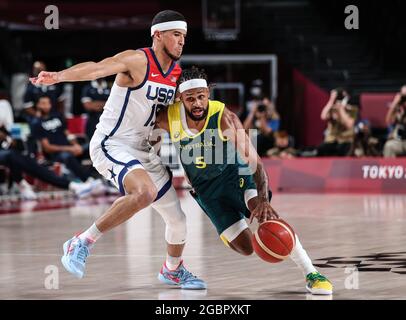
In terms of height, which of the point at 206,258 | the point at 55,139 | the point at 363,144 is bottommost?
the point at 363,144

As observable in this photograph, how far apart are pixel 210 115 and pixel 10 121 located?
9080 millimetres

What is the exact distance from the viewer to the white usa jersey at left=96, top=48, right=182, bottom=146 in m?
7.24

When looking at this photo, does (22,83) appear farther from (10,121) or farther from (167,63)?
(167,63)

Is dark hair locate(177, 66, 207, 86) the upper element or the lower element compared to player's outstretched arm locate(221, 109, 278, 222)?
upper

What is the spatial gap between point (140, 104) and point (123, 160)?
16.1 inches

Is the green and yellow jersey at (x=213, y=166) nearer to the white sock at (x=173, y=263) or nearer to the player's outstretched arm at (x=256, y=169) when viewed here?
the player's outstretched arm at (x=256, y=169)

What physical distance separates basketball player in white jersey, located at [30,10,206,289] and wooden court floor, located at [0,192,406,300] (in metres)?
0.28

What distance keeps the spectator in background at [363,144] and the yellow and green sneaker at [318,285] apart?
34.9 ft

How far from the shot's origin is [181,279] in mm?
7371

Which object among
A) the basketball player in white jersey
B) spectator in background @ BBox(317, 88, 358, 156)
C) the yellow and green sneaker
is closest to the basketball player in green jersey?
the basketball player in white jersey

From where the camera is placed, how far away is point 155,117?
7.39 meters

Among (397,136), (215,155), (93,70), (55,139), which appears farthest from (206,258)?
(397,136)

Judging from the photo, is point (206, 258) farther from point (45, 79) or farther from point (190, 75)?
point (45, 79)

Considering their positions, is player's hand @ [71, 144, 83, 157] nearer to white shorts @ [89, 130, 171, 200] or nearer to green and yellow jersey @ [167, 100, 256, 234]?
white shorts @ [89, 130, 171, 200]
